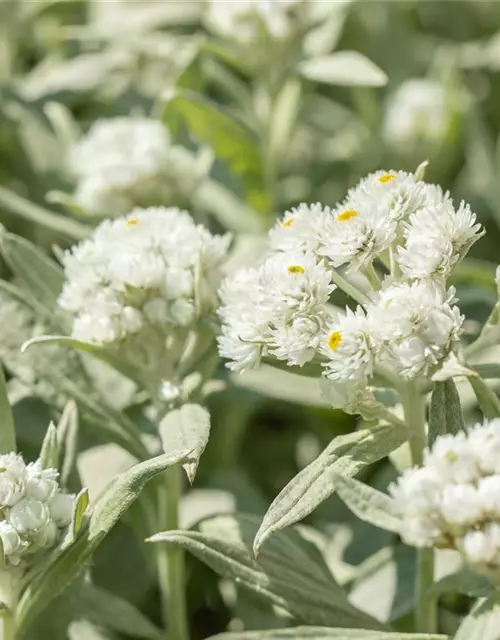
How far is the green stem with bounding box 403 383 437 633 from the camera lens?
75.9 inches

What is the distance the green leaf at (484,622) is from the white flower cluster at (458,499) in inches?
6.1

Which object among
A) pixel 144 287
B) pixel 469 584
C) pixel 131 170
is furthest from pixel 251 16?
pixel 469 584

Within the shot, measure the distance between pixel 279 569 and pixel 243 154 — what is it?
5.17 ft

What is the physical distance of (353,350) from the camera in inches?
67.7

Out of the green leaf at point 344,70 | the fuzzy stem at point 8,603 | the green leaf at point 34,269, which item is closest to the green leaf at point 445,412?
the fuzzy stem at point 8,603

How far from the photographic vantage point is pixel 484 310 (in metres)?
3.07

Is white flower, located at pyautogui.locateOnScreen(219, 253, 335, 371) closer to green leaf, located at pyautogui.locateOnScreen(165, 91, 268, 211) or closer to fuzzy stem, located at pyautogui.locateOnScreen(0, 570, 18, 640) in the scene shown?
fuzzy stem, located at pyautogui.locateOnScreen(0, 570, 18, 640)

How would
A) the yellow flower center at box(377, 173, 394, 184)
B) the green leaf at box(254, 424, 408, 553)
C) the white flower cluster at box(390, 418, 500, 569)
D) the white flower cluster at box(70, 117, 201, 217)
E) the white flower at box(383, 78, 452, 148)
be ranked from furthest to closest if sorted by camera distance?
the white flower at box(383, 78, 452, 148), the white flower cluster at box(70, 117, 201, 217), the yellow flower center at box(377, 173, 394, 184), the green leaf at box(254, 424, 408, 553), the white flower cluster at box(390, 418, 500, 569)

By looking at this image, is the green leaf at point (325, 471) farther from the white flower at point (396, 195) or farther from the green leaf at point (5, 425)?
the green leaf at point (5, 425)

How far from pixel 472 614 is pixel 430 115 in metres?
2.33

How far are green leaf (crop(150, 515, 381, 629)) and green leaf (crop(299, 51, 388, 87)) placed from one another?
1340 millimetres

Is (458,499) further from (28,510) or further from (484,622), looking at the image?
(28,510)

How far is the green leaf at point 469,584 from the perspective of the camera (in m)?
1.66

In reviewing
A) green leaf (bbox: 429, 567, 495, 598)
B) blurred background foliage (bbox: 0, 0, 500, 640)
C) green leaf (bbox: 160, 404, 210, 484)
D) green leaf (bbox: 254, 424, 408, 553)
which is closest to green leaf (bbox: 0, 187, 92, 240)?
blurred background foliage (bbox: 0, 0, 500, 640)
